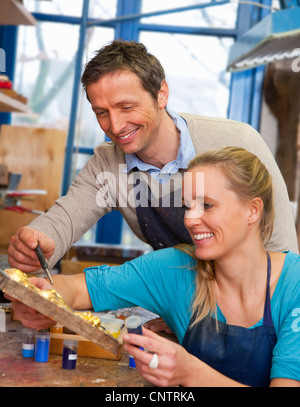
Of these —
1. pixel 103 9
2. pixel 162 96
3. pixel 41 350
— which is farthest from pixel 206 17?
pixel 41 350

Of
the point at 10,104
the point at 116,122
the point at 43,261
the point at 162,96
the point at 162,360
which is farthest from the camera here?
the point at 10,104

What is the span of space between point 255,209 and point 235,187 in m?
0.10

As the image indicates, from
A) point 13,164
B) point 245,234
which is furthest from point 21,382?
point 13,164

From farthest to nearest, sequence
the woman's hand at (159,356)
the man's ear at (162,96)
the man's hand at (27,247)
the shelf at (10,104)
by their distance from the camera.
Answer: the shelf at (10,104), the man's ear at (162,96), the man's hand at (27,247), the woman's hand at (159,356)

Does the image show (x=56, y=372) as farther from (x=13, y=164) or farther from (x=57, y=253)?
(x=13, y=164)

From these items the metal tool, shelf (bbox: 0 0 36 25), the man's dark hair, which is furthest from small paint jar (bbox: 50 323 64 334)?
shelf (bbox: 0 0 36 25)

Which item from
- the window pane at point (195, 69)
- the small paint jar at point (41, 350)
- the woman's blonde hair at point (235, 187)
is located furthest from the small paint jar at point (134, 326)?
the window pane at point (195, 69)

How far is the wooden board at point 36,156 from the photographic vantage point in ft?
13.3

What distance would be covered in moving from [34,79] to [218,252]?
3842 mm

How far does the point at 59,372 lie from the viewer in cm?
125

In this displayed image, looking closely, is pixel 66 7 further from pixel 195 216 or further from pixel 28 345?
pixel 28 345

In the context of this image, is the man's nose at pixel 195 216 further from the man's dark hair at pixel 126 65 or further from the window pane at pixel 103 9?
the window pane at pixel 103 9

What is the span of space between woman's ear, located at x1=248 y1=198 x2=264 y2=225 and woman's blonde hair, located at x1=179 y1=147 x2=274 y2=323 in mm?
15

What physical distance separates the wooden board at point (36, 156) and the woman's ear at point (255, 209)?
266 centimetres
